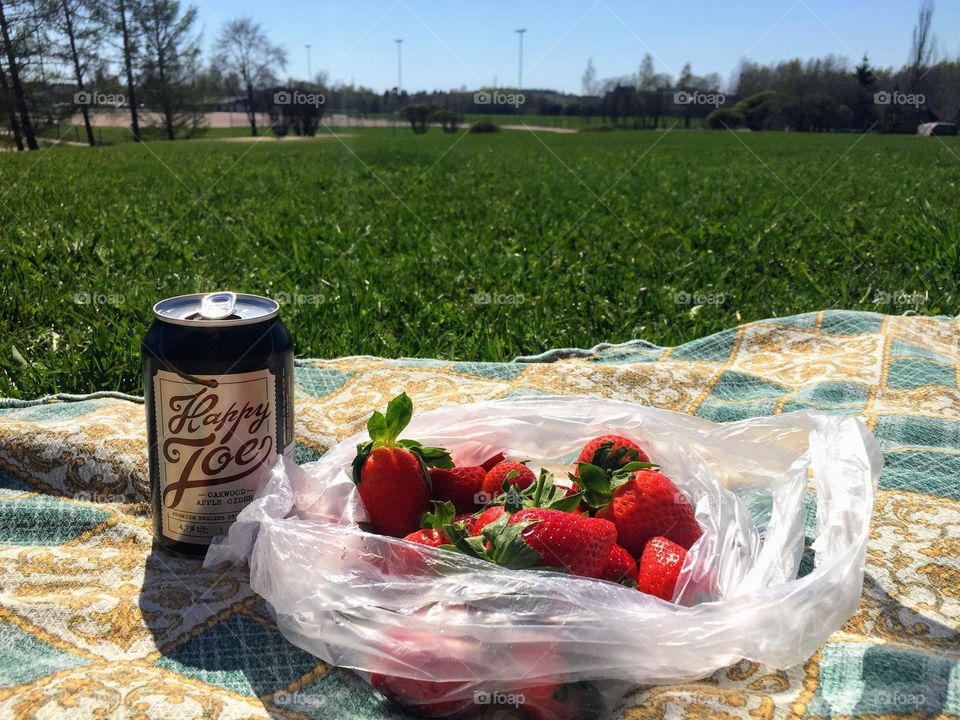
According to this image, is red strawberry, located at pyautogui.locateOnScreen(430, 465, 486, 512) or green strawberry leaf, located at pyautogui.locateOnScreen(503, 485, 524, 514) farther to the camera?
red strawberry, located at pyautogui.locateOnScreen(430, 465, 486, 512)

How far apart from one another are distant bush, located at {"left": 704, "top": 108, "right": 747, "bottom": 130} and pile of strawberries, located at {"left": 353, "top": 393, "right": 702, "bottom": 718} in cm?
2641

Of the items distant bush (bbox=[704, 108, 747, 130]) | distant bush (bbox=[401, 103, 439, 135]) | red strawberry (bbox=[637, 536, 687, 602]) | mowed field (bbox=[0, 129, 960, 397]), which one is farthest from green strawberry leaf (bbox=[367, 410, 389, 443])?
distant bush (bbox=[704, 108, 747, 130])

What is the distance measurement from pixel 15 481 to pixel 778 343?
2.86 meters

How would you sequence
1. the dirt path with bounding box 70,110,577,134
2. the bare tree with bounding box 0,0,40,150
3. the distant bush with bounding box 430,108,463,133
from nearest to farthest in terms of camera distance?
1. the bare tree with bounding box 0,0,40,150
2. the dirt path with bounding box 70,110,577,134
3. the distant bush with bounding box 430,108,463,133

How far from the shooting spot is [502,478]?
1967 mm

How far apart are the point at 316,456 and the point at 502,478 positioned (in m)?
0.92

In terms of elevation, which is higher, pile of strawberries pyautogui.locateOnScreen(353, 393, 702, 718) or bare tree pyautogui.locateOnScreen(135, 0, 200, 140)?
bare tree pyautogui.locateOnScreen(135, 0, 200, 140)

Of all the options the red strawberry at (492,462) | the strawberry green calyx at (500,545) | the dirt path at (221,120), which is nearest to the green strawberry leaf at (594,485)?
the strawberry green calyx at (500,545)

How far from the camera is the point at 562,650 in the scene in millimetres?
1509

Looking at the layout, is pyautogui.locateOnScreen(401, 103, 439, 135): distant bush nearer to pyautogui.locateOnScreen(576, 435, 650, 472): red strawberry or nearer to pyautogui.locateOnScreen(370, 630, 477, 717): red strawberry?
pyautogui.locateOnScreen(576, 435, 650, 472): red strawberry

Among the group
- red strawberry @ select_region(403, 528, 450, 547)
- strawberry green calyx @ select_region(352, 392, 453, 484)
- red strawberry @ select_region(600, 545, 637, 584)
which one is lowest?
red strawberry @ select_region(600, 545, 637, 584)

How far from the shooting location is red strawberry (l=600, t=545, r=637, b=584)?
1724 millimetres

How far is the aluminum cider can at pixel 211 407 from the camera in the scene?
1.85 meters

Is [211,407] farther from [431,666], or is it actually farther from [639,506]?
[639,506]
